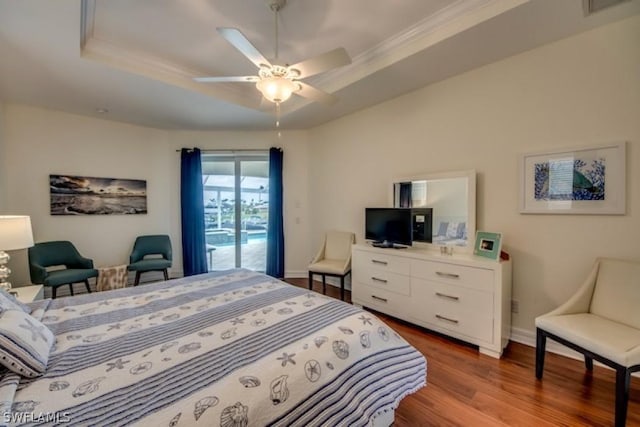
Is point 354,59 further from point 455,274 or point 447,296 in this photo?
point 447,296

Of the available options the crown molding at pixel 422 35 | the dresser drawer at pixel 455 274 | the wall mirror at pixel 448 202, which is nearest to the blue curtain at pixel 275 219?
the crown molding at pixel 422 35

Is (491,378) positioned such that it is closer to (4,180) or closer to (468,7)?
→ (468,7)

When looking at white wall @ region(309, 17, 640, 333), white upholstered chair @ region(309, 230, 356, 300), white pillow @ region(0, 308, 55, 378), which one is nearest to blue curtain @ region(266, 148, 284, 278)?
white upholstered chair @ region(309, 230, 356, 300)

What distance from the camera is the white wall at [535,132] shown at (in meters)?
2.03

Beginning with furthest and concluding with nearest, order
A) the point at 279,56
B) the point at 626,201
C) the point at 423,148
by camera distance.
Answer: the point at 423,148 < the point at 279,56 < the point at 626,201

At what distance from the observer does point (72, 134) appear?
152 inches

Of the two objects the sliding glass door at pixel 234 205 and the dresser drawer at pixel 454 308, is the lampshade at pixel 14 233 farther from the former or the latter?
the dresser drawer at pixel 454 308

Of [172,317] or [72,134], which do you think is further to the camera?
[72,134]

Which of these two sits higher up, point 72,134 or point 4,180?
point 72,134

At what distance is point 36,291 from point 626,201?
496cm

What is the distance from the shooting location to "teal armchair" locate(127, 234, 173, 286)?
3.96 meters

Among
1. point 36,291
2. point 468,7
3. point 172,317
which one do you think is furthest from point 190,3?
point 36,291

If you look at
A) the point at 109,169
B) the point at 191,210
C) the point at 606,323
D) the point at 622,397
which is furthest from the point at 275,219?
the point at 622,397

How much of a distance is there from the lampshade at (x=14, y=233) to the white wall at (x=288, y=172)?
2.25 metres
